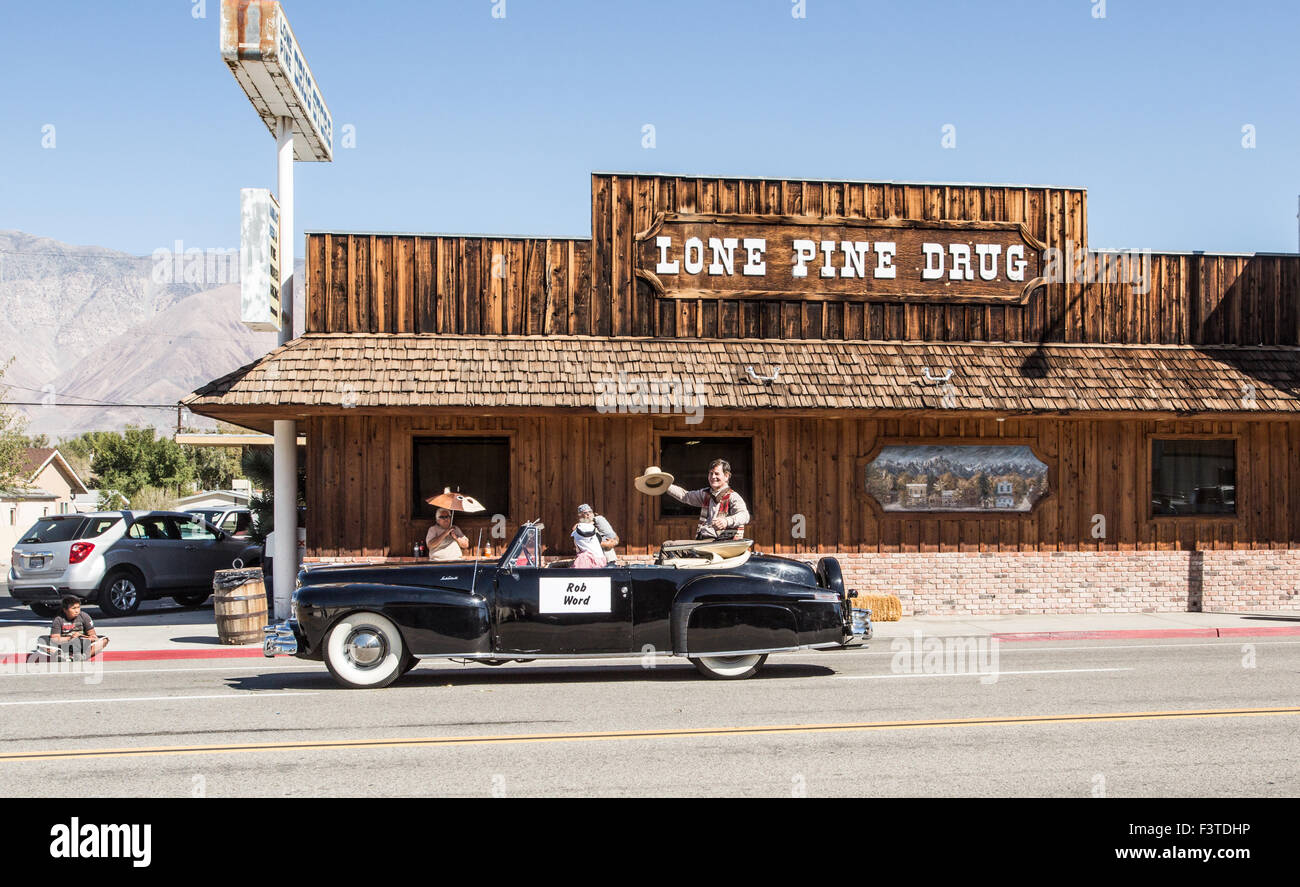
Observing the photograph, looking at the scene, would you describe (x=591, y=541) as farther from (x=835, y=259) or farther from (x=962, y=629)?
(x=835, y=259)

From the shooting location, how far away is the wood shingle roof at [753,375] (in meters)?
15.1

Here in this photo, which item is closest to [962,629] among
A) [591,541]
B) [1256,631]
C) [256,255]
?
[1256,631]

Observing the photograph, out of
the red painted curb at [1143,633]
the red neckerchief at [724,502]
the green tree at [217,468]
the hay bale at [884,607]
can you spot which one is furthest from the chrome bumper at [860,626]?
the green tree at [217,468]

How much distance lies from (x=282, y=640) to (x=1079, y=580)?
38.8 feet

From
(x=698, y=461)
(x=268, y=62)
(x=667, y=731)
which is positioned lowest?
(x=667, y=731)

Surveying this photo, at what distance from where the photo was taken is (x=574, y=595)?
33.1ft

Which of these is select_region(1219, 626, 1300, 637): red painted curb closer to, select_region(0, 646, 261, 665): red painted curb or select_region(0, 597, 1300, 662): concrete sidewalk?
select_region(0, 597, 1300, 662): concrete sidewalk

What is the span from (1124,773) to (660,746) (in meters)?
2.84

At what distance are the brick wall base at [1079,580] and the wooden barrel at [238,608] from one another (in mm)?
5227

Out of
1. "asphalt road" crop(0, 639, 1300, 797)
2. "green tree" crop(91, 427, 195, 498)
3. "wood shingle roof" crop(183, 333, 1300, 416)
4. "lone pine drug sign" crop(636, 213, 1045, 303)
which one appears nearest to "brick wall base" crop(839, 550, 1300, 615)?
"wood shingle roof" crop(183, 333, 1300, 416)

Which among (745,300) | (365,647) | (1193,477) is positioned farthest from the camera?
(1193,477)
